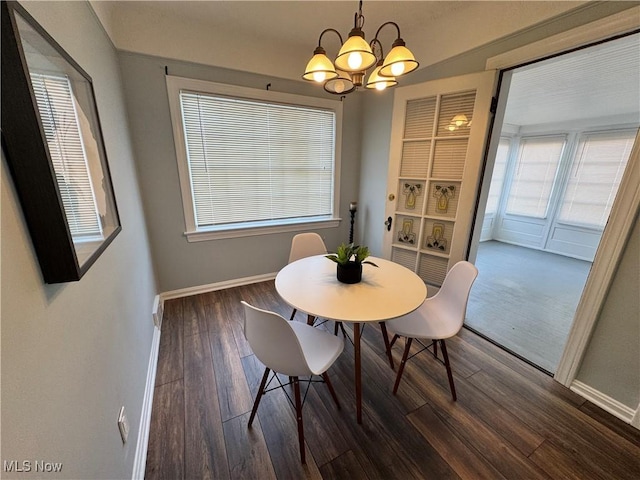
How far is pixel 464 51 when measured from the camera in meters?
2.02

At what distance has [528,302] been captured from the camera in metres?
2.81

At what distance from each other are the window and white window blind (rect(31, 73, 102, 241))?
5.15 ft

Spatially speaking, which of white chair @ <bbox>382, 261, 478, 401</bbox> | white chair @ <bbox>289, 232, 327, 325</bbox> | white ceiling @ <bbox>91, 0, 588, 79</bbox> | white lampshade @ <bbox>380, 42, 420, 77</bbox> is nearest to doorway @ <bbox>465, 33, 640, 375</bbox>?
white ceiling @ <bbox>91, 0, 588, 79</bbox>

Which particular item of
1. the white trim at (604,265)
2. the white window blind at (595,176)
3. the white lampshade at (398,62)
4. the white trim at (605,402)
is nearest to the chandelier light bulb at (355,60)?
the white lampshade at (398,62)

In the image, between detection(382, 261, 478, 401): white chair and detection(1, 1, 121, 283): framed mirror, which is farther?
detection(382, 261, 478, 401): white chair

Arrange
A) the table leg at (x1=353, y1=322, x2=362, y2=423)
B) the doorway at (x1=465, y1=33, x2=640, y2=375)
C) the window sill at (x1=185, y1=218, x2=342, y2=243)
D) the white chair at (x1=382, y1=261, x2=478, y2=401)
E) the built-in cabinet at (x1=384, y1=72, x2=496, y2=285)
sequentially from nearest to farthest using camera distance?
the table leg at (x1=353, y1=322, x2=362, y2=423)
the white chair at (x1=382, y1=261, x2=478, y2=401)
the built-in cabinet at (x1=384, y1=72, x2=496, y2=285)
the doorway at (x1=465, y1=33, x2=640, y2=375)
the window sill at (x1=185, y1=218, x2=342, y2=243)

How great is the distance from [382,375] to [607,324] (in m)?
1.40

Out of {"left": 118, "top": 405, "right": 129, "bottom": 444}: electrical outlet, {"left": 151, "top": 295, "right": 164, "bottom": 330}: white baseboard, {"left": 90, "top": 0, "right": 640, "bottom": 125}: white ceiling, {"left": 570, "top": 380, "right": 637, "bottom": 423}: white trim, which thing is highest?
{"left": 90, "top": 0, "right": 640, "bottom": 125}: white ceiling

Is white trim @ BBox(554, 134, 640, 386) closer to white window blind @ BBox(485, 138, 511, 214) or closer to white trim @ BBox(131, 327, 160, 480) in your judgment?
white trim @ BBox(131, 327, 160, 480)

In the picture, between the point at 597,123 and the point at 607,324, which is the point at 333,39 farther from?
the point at 597,123

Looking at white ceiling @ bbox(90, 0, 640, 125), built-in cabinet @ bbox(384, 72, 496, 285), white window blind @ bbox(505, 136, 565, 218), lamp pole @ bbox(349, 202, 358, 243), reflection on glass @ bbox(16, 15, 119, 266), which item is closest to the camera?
reflection on glass @ bbox(16, 15, 119, 266)

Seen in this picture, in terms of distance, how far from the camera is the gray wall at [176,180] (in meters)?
2.18

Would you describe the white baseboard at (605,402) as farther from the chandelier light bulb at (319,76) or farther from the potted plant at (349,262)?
the chandelier light bulb at (319,76)

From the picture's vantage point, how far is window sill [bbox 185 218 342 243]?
267 centimetres
